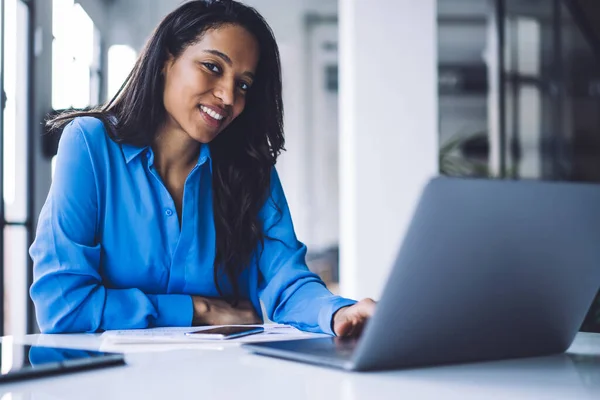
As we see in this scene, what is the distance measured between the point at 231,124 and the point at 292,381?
1181 mm

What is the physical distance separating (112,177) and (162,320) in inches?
13.3

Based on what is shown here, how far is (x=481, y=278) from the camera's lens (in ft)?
2.46

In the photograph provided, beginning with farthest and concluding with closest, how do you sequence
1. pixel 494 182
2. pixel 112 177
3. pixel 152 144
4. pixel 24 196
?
1. pixel 24 196
2. pixel 152 144
3. pixel 112 177
4. pixel 494 182

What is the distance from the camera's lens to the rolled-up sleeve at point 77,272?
1.32 meters

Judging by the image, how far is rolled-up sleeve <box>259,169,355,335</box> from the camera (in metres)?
1.29

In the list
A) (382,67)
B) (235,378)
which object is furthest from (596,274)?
(382,67)

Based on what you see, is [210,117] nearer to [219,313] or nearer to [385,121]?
[219,313]

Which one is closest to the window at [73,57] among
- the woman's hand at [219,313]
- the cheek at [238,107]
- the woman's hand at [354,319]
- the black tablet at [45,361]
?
the cheek at [238,107]

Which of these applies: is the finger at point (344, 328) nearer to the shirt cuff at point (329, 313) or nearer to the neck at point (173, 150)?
the shirt cuff at point (329, 313)

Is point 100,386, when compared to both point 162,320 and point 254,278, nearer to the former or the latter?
point 162,320

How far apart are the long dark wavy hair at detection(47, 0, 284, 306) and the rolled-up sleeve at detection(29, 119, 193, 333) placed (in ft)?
0.43

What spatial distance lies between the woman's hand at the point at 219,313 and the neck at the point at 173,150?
1.16 feet

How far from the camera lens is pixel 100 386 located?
688 millimetres

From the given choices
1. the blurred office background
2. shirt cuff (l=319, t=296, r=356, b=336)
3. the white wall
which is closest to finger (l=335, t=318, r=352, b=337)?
shirt cuff (l=319, t=296, r=356, b=336)
